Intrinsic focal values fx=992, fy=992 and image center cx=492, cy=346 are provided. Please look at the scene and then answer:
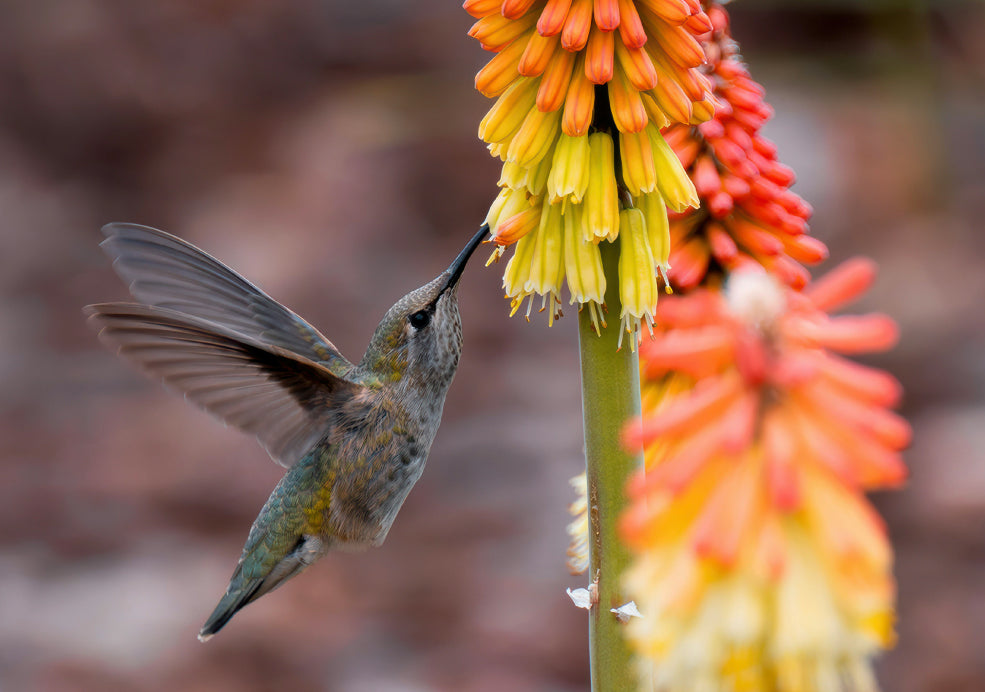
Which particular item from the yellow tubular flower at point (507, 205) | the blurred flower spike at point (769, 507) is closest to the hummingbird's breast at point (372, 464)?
the yellow tubular flower at point (507, 205)

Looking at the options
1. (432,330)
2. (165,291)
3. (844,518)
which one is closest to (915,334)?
(432,330)

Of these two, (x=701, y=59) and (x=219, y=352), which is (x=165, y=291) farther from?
(x=701, y=59)

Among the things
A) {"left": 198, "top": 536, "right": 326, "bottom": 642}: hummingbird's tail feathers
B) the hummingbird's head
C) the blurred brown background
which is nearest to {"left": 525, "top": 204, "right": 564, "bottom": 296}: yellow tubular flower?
the hummingbird's head

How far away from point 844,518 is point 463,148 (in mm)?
8303

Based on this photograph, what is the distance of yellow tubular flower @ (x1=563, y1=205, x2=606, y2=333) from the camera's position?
1795 millimetres

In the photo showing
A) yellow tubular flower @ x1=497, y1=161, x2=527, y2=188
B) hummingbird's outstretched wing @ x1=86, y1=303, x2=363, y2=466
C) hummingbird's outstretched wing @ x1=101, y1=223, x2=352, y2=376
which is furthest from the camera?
hummingbird's outstretched wing @ x1=101, y1=223, x2=352, y2=376

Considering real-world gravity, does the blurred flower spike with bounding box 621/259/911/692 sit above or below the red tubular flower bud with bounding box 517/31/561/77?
below

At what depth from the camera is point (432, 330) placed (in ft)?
10.0

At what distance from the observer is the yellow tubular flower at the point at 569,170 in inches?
72.1

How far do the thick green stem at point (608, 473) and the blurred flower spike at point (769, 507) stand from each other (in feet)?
1.48

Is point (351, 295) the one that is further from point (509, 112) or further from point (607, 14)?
point (607, 14)

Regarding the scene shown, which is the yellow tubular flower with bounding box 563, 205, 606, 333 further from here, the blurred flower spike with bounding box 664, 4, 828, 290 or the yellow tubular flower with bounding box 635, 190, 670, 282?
the blurred flower spike with bounding box 664, 4, 828, 290

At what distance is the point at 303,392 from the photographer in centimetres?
315

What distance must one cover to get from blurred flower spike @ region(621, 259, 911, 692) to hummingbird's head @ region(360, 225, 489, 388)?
1.80 meters
